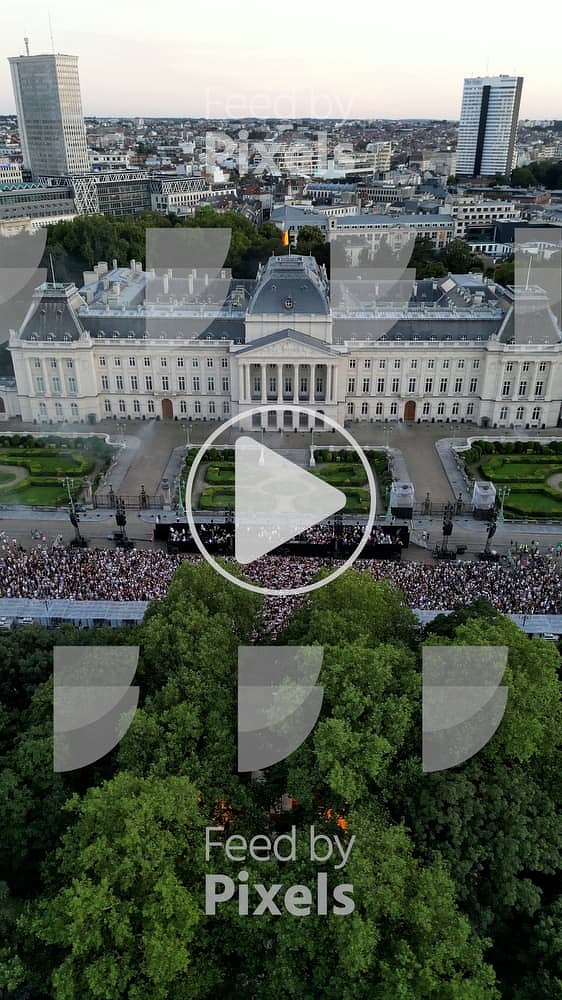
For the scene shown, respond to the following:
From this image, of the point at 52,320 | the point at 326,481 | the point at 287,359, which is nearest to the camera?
the point at 326,481

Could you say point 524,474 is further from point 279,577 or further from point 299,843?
point 299,843

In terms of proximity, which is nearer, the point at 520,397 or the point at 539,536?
the point at 539,536

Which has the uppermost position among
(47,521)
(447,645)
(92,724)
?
(447,645)

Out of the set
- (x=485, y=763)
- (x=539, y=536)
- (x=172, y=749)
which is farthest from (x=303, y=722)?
(x=539, y=536)

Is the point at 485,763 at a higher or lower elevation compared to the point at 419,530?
higher

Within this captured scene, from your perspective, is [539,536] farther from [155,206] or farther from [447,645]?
[155,206]

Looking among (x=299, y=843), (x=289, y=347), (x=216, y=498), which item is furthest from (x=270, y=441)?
(x=299, y=843)

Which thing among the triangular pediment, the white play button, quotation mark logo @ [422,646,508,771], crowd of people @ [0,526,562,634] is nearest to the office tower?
the triangular pediment
